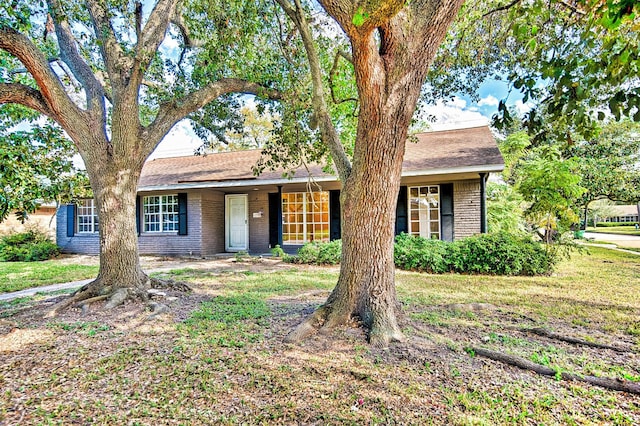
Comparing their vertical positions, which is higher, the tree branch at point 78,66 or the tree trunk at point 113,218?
the tree branch at point 78,66

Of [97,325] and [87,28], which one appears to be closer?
[97,325]

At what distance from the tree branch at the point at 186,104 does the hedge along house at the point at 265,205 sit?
453cm

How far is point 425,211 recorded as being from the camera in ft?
38.4

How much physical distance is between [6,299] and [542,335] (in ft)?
28.4

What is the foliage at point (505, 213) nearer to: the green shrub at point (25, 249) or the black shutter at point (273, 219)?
the black shutter at point (273, 219)

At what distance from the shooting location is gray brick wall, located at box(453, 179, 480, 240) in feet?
35.4

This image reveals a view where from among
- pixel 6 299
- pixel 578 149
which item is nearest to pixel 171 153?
pixel 6 299

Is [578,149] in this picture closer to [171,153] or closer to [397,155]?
[397,155]

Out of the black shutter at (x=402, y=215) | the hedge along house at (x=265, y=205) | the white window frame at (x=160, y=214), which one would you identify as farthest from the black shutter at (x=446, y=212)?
the white window frame at (x=160, y=214)

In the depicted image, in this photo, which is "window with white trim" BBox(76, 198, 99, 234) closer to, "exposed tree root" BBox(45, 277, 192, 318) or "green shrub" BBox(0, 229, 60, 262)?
"green shrub" BBox(0, 229, 60, 262)

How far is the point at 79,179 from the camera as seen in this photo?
718cm

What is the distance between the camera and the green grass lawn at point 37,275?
7.81 m

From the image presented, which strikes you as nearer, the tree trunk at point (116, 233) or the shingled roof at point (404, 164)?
the tree trunk at point (116, 233)

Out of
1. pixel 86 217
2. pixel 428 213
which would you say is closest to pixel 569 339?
pixel 428 213
